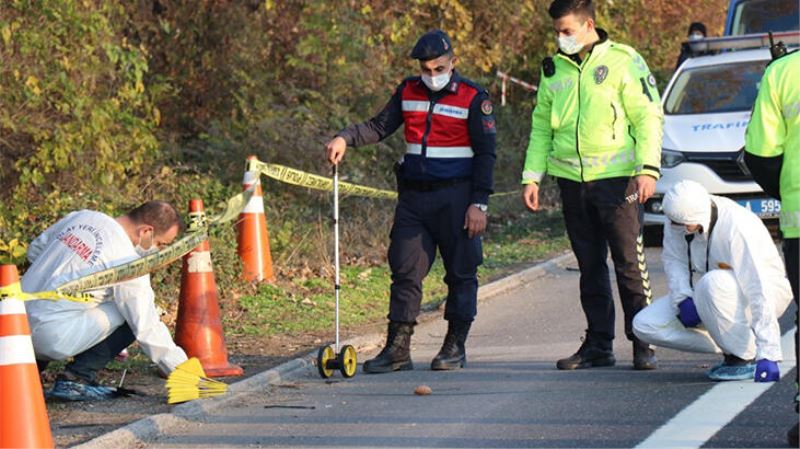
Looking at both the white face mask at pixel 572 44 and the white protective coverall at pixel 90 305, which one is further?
the white face mask at pixel 572 44

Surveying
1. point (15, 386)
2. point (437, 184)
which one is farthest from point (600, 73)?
point (15, 386)

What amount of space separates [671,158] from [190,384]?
7562 millimetres

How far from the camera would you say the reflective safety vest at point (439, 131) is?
9.16m

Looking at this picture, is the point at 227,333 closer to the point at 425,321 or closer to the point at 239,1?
the point at 425,321

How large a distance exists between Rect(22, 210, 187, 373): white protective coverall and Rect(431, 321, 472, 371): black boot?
1699 millimetres

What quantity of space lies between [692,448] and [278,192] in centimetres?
1013

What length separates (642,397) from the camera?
8.20 meters

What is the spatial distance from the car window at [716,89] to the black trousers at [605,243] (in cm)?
638

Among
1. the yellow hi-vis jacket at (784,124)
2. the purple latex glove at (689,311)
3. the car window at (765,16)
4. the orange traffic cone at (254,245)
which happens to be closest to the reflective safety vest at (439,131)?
the purple latex glove at (689,311)

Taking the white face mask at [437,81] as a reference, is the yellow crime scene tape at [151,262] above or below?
below

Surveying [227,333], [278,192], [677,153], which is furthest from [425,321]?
[278,192]

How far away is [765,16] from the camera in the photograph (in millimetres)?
18953

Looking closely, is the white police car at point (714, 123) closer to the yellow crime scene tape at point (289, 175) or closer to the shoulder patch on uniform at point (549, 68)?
the yellow crime scene tape at point (289, 175)

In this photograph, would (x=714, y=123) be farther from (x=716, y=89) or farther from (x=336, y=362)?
(x=336, y=362)
